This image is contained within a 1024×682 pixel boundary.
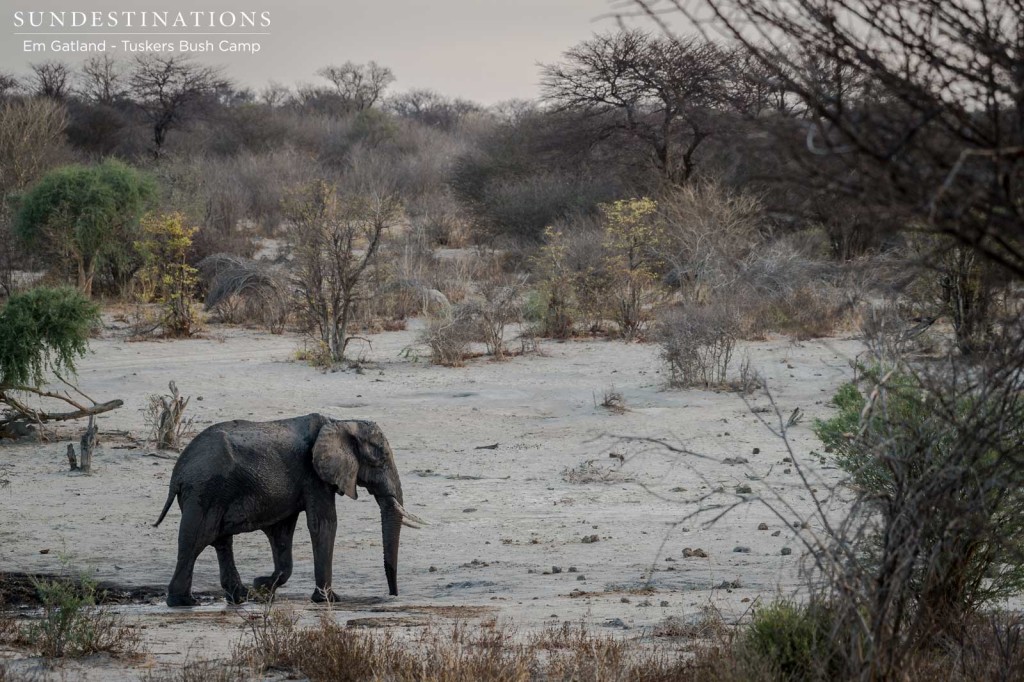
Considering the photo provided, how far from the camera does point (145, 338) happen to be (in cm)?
1909

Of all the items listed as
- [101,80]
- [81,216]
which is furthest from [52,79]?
[81,216]

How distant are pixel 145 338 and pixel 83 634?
13605mm

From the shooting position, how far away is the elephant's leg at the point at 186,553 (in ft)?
24.9

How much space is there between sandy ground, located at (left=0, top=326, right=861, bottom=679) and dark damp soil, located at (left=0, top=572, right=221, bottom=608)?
13 centimetres

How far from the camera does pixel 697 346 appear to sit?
597 inches

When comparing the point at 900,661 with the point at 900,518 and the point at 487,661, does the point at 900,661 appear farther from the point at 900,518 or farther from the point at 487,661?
the point at 487,661

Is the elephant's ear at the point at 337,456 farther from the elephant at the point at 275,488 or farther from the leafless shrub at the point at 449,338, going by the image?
the leafless shrub at the point at 449,338

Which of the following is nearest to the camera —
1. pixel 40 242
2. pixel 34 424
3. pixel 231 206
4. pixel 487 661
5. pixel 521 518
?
pixel 487 661

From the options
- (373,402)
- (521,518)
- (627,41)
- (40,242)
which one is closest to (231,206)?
(40,242)

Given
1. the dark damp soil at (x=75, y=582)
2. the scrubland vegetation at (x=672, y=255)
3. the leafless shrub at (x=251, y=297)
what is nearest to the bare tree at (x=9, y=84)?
the scrubland vegetation at (x=672, y=255)

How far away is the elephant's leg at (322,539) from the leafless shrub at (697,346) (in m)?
7.87

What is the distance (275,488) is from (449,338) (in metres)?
9.36

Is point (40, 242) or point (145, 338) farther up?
point (40, 242)

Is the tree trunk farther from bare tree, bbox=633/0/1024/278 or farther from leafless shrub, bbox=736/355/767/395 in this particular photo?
bare tree, bbox=633/0/1024/278
